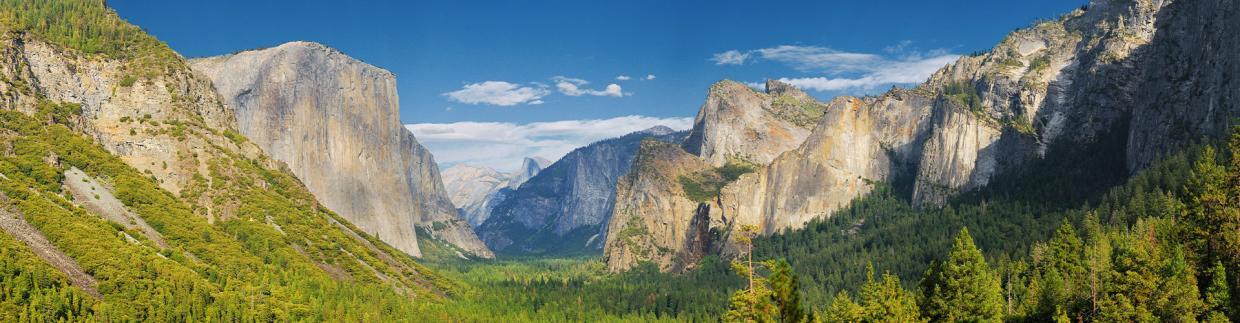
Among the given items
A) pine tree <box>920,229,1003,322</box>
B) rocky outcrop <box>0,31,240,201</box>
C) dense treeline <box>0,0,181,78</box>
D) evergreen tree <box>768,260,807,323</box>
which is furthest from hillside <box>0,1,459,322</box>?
pine tree <box>920,229,1003,322</box>

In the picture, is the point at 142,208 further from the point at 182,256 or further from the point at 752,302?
the point at 752,302

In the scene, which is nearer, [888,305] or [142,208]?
[888,305]

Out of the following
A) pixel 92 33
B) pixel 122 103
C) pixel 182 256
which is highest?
pixel 92 33

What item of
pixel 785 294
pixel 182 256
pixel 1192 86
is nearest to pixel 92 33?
pixel 182 256

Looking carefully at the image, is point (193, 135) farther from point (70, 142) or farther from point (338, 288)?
point (338, 288)

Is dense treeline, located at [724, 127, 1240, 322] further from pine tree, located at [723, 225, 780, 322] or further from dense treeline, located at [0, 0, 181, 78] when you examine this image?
→ dense treeline, located at [0, 0, 181, 78]

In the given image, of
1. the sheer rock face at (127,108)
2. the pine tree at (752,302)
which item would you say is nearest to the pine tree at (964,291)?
the pine tree at (752,302)

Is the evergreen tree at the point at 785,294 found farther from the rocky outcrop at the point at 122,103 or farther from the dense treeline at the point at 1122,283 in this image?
the rocky outcrop at the point at 122,103

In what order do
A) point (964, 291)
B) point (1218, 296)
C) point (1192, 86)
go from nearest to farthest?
1. point (1218, 296)
2. point (964, 291)
3. point (1192, 86)
